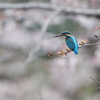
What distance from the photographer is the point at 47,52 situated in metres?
5.32

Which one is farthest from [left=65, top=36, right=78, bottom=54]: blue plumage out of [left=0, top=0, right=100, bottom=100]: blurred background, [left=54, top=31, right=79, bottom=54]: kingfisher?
[left=0, top=0, right=100, bottom=100]: blurred background

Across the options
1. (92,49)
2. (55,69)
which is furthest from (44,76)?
(92,49)

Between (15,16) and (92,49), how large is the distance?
1781mm

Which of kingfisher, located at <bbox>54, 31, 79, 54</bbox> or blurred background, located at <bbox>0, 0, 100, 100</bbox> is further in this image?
blurred background, located at <bbox>0, 0, 100, 100</bbox>

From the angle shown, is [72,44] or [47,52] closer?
[72,44]

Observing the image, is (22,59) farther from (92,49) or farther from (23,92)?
(92,49)

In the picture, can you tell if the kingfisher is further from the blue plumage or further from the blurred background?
the blurred background

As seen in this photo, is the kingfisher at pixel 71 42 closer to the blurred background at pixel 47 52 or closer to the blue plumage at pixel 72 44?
the blue plumage at pixel 72 44

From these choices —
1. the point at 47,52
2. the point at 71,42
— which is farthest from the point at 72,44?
the point at 47,52

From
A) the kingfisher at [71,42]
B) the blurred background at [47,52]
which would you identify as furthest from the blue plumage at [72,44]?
the blurred background at [47,52]

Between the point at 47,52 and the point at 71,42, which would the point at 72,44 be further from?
the point at 47,52

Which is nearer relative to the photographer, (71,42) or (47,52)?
(71,42)

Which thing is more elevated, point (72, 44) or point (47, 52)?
point (72, 44)

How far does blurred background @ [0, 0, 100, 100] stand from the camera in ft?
15.8
